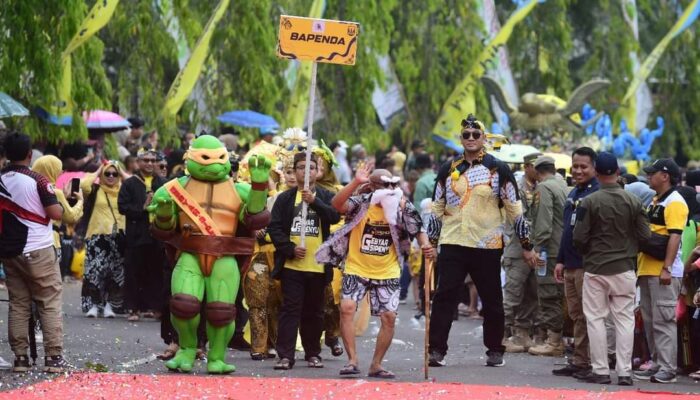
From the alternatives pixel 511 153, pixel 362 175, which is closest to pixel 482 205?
pixel 362 175

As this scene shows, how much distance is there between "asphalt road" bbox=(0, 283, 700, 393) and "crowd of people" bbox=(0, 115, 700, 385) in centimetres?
20

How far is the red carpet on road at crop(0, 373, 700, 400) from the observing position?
34.9ft

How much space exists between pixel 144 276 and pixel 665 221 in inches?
271

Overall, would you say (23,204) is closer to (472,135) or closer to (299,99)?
(472,135)

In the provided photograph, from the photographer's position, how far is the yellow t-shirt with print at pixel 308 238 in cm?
1288

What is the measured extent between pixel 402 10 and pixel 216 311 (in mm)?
22933

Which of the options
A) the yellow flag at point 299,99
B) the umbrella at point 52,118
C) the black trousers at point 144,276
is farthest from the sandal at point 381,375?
the yellow flag at point 299,99

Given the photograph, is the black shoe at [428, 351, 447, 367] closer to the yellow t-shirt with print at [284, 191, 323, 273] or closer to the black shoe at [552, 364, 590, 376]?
the black shoe at [552, 364, 590, 376]

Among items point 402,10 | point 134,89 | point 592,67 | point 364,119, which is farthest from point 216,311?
point 592,67

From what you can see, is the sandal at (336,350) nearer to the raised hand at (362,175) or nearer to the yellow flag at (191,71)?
the raised hand at (362,175)

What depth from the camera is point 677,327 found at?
517 inches

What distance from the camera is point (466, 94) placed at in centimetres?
3172

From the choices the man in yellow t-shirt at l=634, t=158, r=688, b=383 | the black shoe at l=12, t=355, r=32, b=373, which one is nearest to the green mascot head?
the black shoe at l=12, t=355, r=32, b=373

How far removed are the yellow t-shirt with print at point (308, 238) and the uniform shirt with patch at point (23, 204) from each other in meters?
2.18
